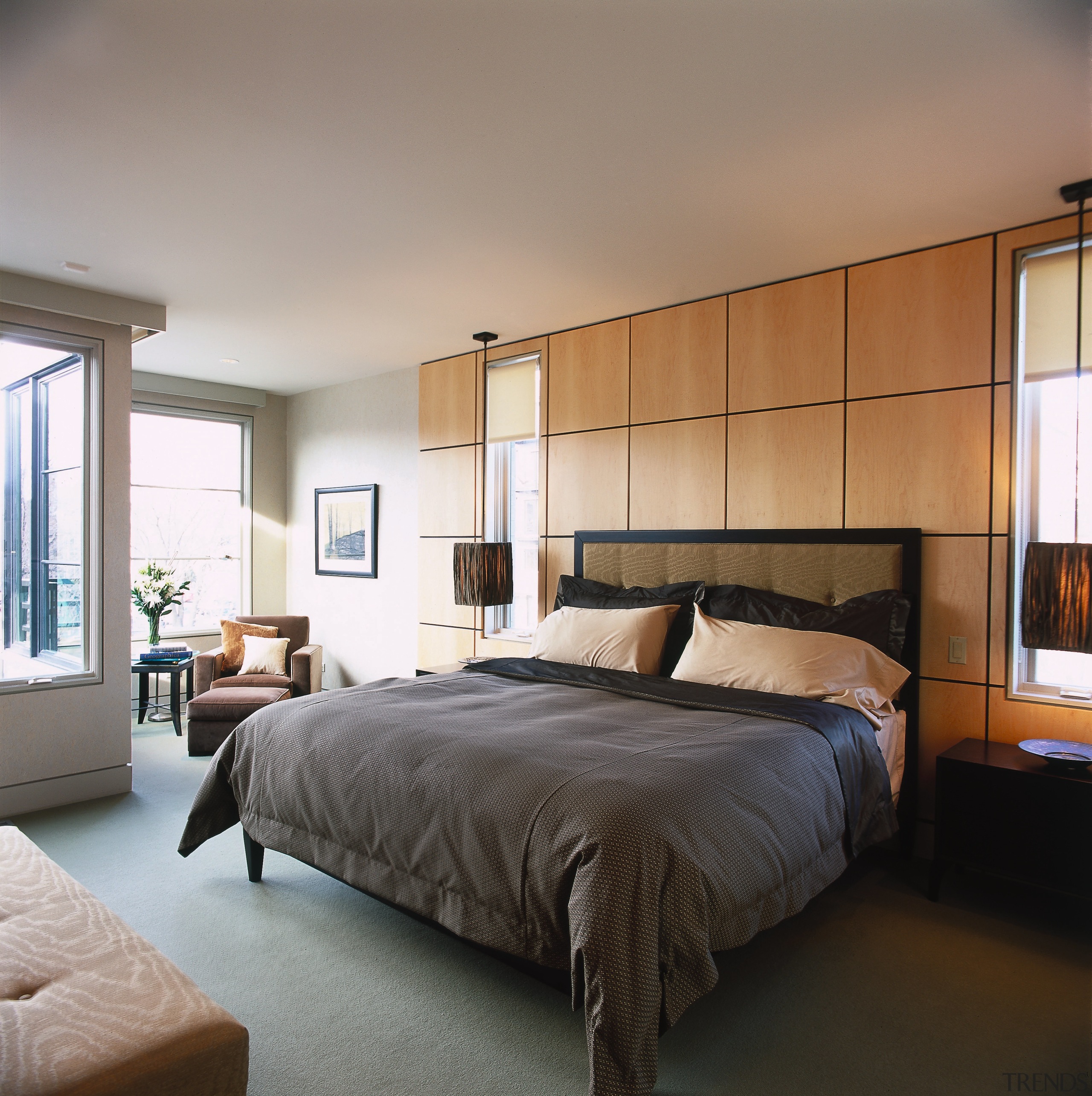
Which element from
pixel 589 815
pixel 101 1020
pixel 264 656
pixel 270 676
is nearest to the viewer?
pixel 101 1020

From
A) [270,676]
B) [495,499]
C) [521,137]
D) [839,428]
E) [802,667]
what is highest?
[521,137]

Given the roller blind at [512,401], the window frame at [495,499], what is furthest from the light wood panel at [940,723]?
the roller blind at [512,401]

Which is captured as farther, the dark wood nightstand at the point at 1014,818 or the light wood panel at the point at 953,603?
the light wood panel at the point at 953,603

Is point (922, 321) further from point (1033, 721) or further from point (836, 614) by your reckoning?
point (1033, 721)

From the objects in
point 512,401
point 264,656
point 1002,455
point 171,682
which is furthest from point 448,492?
point 1002,455

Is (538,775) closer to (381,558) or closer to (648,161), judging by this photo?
(648,161)

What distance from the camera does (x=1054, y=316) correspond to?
10.1 ft

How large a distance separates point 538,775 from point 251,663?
13.2ft

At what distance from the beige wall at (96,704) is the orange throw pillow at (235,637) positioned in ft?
4.17

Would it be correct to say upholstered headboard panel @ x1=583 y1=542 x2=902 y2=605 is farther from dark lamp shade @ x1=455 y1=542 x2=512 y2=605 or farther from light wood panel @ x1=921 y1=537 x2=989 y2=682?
dark lamp shade @ x1=455 y1=542 x2=512 y2=605

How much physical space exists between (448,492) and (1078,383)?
381 centimetres

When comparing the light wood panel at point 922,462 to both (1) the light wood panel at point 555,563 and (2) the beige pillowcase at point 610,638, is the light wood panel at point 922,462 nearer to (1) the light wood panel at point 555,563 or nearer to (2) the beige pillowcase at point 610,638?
(2) the beige pillowcase at point 610,638

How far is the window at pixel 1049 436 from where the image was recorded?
302cm

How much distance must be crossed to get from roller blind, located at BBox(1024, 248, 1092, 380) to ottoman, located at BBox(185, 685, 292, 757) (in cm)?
452
